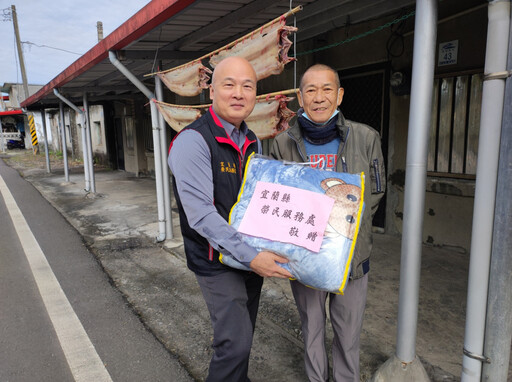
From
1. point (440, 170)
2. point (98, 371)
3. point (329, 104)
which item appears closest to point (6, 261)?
point (98, 371)

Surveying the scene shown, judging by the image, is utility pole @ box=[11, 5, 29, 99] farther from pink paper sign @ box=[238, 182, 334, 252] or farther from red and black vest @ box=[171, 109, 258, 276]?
pink paper sign @ box=[238, 182, 334, 252]

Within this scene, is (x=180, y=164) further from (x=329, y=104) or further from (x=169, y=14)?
(x=169, y=14)

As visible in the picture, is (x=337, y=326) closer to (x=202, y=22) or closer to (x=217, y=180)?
(x=217, y=180)

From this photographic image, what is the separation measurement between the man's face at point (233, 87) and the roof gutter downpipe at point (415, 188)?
2.98 feet

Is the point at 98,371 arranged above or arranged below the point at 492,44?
below

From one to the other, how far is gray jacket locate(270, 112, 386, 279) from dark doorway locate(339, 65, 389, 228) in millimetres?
3463

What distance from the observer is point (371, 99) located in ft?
17.7

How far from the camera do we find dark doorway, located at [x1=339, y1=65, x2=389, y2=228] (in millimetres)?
5180

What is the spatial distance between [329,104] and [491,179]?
85 centimetres

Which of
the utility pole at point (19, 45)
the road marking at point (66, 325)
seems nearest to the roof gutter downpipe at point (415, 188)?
the road marking at point (66, 325)

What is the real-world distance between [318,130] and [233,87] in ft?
1.70

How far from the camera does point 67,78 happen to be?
286 inches

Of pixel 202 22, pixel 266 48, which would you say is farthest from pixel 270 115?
pixel 202 22

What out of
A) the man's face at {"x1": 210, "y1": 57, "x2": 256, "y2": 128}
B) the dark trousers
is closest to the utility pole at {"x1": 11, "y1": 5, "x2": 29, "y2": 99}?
the man's face at {"x1": 210, "y1": 57, "x2": 256, "y2": 128}
